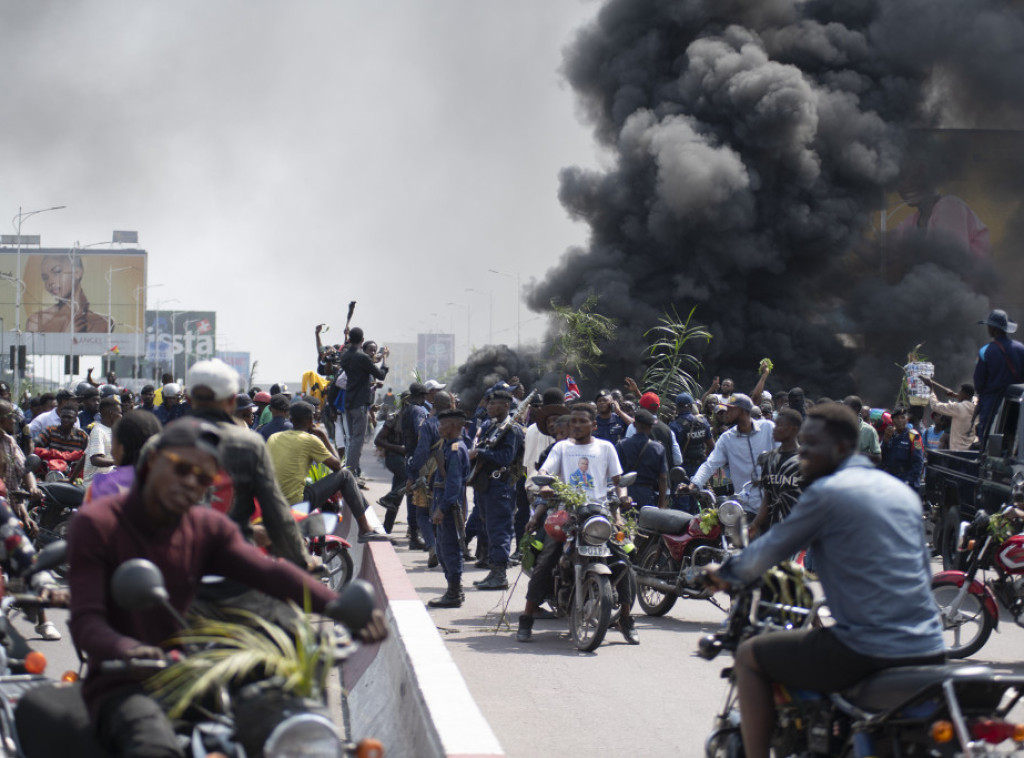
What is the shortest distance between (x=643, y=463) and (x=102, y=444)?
470 centimetres

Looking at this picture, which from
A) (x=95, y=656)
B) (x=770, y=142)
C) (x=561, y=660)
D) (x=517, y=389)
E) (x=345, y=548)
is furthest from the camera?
(x=770, y=142)

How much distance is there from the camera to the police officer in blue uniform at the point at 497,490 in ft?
36.3

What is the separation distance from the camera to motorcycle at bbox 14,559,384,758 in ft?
9.75

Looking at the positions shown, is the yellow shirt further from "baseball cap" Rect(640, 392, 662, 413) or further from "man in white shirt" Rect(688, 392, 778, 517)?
"baseball cap" Rect(640, 392, 662, 413)

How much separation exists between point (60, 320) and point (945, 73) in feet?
214

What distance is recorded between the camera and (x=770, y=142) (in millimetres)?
37312

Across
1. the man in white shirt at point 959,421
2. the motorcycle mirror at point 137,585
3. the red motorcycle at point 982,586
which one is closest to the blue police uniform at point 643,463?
the red motorcycle at point 982,586

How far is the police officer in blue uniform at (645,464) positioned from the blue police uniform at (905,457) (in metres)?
5.87

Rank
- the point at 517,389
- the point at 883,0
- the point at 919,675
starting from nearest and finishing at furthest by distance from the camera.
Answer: the point at 919,675 < the point at 517,389 < the point at 883,0

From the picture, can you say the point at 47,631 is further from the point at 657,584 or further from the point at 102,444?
the point at 657,584

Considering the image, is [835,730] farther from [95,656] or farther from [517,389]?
[517,389]

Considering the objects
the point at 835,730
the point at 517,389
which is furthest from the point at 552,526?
the point at 517,389

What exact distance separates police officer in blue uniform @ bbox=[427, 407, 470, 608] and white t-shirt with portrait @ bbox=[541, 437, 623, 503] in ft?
4.66

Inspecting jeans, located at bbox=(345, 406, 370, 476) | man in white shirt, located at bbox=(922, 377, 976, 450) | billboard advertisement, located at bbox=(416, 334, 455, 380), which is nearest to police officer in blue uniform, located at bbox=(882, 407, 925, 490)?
man in white shirt, located at bbox=(922, 377, 976, 450)
